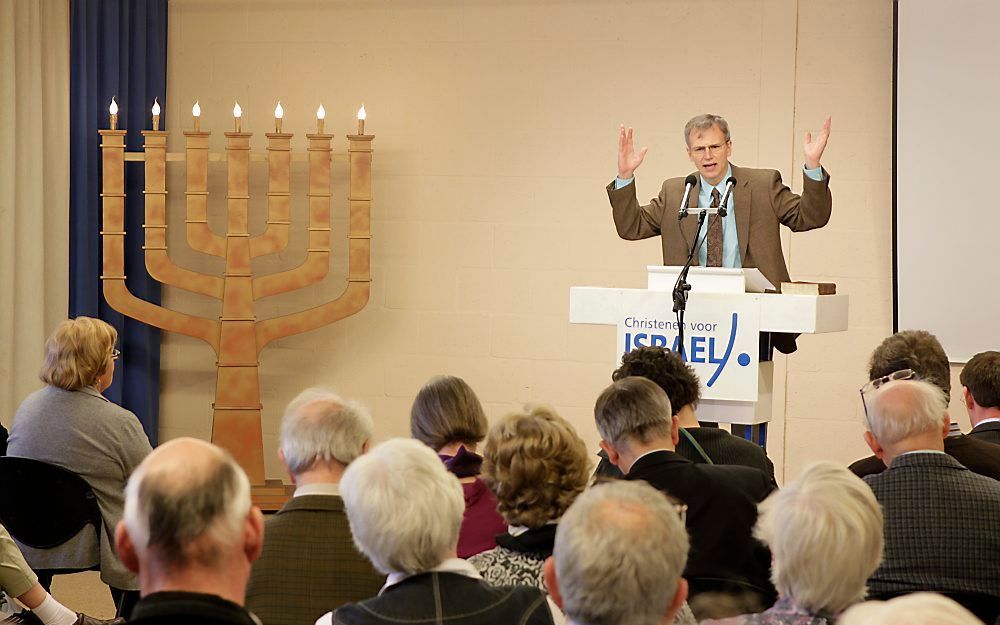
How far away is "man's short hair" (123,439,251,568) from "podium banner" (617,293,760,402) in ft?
6.44

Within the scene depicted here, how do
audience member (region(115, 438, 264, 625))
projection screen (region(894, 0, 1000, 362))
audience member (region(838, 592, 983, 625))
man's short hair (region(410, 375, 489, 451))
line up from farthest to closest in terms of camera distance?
1. projection screen (region(894, 0, 1000, 362))
2. man's short hair (region(410, 375, 489, 451))
3. audience member (region(115, 438, 264, 625))
4. audience member (region(838, 592, 983, 625))

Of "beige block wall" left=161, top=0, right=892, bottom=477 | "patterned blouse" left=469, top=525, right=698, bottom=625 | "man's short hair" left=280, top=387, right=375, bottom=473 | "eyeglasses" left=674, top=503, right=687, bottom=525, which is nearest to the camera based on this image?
"patterned blouse" left=469, top=525, right=698, bottom=625

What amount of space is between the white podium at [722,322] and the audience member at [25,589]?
158 cm

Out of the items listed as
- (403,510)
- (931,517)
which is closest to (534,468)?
(403,510)

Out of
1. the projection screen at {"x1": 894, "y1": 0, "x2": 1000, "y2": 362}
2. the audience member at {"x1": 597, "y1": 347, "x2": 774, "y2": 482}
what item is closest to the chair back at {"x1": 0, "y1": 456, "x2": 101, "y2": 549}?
the audience member at {"x1": 597, "y1": 347, "x2": 774, "y2": 482}

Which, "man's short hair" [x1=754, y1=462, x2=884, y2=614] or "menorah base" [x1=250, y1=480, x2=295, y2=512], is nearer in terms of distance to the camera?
"man's short hair" [x1=754, y1=462, x2=884, y2=614]

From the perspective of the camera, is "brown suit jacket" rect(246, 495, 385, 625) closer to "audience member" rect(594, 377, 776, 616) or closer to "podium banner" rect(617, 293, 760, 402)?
"audience member" rect(594, 377, 776, 616)

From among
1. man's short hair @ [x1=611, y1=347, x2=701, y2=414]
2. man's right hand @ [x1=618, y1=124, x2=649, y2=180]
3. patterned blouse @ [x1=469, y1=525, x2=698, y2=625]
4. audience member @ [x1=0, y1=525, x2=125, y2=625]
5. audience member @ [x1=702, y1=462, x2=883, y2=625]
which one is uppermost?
man's right hand @ [x1=618, y1=124, x2=649, y2=180]

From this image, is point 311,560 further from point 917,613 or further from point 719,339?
point 719,339

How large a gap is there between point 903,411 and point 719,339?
0.91 metres

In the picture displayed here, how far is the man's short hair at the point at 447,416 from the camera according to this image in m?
2.72

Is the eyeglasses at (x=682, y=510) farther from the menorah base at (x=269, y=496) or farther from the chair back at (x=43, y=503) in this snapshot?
the menorah base at (x=269, y=496)

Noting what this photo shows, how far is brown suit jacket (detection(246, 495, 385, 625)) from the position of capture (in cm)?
205

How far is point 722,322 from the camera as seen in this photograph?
3172 mm
